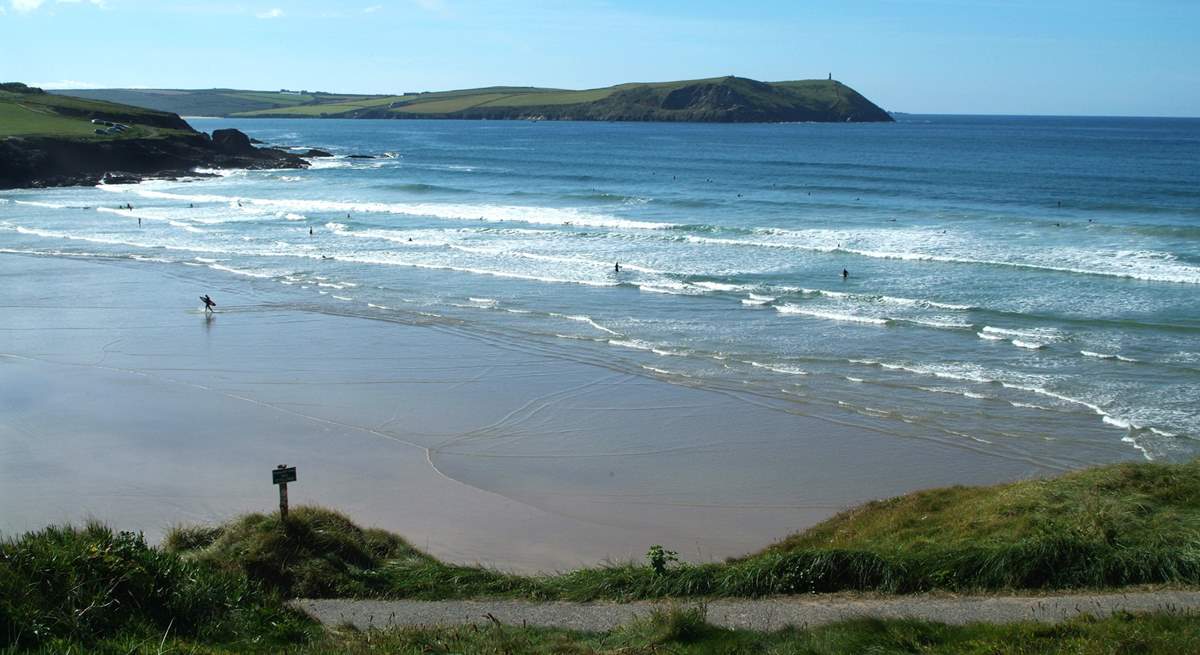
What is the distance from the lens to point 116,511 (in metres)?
15.1

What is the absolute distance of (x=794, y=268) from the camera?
3606 centimetres

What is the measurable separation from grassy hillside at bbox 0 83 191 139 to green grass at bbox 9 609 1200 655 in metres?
76.8

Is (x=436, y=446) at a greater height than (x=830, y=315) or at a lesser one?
lesser

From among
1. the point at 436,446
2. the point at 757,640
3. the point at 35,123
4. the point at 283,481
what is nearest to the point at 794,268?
the point at 436,446

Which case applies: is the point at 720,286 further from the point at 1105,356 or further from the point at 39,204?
the point at 39,204

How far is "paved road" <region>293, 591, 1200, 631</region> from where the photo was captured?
30.8 ft

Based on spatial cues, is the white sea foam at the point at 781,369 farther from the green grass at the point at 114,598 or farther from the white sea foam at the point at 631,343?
the green grass at the point at 114,598

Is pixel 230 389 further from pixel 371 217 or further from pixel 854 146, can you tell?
pixel 854 146

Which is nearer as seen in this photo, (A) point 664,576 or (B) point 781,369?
(A) point 664,576

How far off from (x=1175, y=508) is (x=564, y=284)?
23.5 m

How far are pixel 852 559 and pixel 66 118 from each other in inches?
3698

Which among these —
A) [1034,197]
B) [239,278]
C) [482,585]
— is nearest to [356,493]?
[482,585]

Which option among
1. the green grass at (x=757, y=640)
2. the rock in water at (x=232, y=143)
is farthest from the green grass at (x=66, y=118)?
the green grass at (x=757, y=640)

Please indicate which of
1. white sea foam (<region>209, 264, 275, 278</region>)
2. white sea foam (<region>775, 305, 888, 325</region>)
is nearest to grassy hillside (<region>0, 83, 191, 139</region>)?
white sea foam (<region>209, 264, 275, 278</region>)
